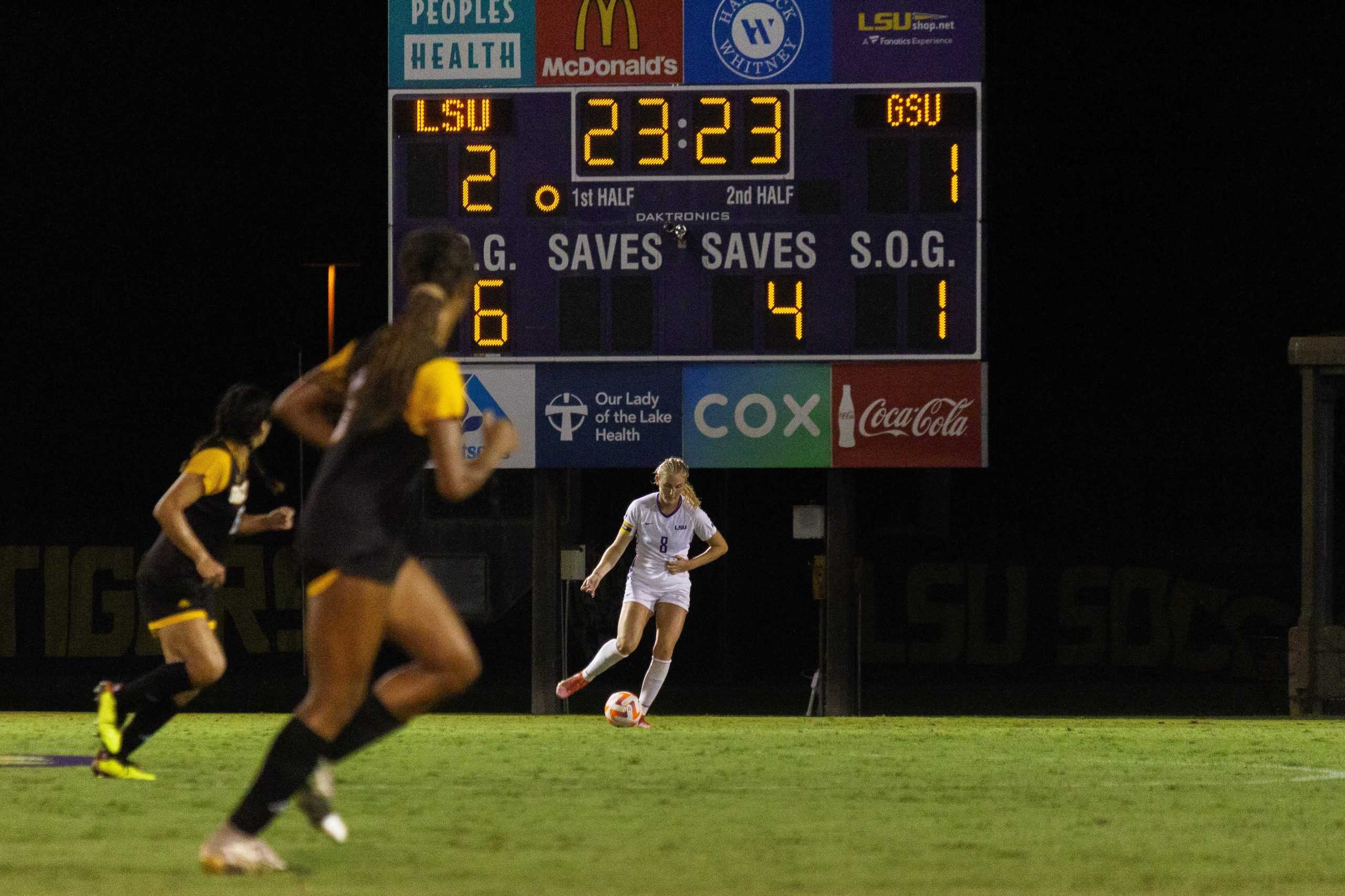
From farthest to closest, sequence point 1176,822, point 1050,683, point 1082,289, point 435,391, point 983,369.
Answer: point 1082,289
point 1050,683
point 983,369
point 1176,822
point 435,391

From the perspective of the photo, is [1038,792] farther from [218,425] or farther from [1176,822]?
[218,425]

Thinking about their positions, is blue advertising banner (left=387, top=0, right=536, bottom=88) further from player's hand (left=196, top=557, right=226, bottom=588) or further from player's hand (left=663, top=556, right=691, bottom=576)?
player's hand (left=196, top=557, right=226, bottom=588)

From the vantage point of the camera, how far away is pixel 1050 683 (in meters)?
22.8

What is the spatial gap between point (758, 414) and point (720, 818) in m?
8.13

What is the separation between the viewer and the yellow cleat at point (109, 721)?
855 centimetres

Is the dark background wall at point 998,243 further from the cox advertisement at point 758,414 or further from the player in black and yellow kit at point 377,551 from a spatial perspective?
the player in black and yellow kit at point 377,551

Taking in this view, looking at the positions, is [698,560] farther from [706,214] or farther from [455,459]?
[455,459]

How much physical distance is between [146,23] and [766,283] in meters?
19.3

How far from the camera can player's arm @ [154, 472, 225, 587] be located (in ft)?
28.2

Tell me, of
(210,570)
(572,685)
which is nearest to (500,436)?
(210,570)

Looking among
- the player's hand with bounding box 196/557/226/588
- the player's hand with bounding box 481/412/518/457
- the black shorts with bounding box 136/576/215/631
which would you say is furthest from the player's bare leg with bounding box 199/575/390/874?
the black shorts with bounding box 136/576/215/631

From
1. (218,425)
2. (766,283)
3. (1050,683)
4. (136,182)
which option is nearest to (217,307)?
(136,182)

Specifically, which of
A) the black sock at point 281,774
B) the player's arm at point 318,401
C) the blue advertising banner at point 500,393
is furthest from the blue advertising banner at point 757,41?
the black sock at point 281,774

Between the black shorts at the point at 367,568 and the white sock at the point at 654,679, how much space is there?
770cm
